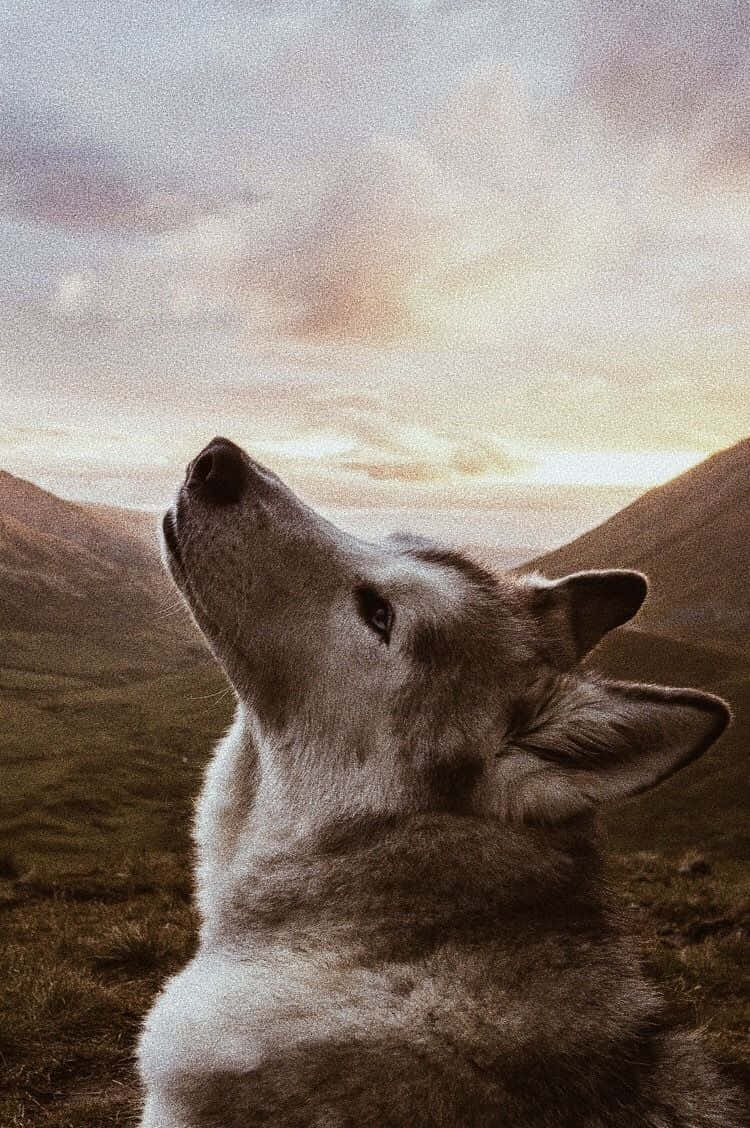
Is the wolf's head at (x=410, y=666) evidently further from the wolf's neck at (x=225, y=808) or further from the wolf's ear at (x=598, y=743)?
the wolf's neck at (x=225, y=808)

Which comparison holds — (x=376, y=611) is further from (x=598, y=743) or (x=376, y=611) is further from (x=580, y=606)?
(x=598, y=743)

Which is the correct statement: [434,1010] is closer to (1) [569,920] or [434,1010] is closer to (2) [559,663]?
(1) [569,920]

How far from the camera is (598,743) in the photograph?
378 centimetres

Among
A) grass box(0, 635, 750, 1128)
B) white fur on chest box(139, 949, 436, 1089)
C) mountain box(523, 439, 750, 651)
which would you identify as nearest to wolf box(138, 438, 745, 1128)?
white fur on chest box(139, 949, 436, 1089)

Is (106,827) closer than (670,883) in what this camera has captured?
No

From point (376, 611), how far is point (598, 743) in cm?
137

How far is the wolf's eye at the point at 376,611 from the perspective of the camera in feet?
14.8

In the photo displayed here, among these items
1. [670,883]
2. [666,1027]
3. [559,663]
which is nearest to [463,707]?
[559,663]

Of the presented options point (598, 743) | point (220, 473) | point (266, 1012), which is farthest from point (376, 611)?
point (266, 1012)

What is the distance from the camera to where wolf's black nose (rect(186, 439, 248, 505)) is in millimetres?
4832

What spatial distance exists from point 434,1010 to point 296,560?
235 cm

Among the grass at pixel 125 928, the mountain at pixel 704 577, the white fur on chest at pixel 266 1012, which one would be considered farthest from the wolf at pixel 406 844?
the mountain at pixel 704 577

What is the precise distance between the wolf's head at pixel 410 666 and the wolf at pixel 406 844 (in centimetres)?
1

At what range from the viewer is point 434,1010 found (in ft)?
11.6
